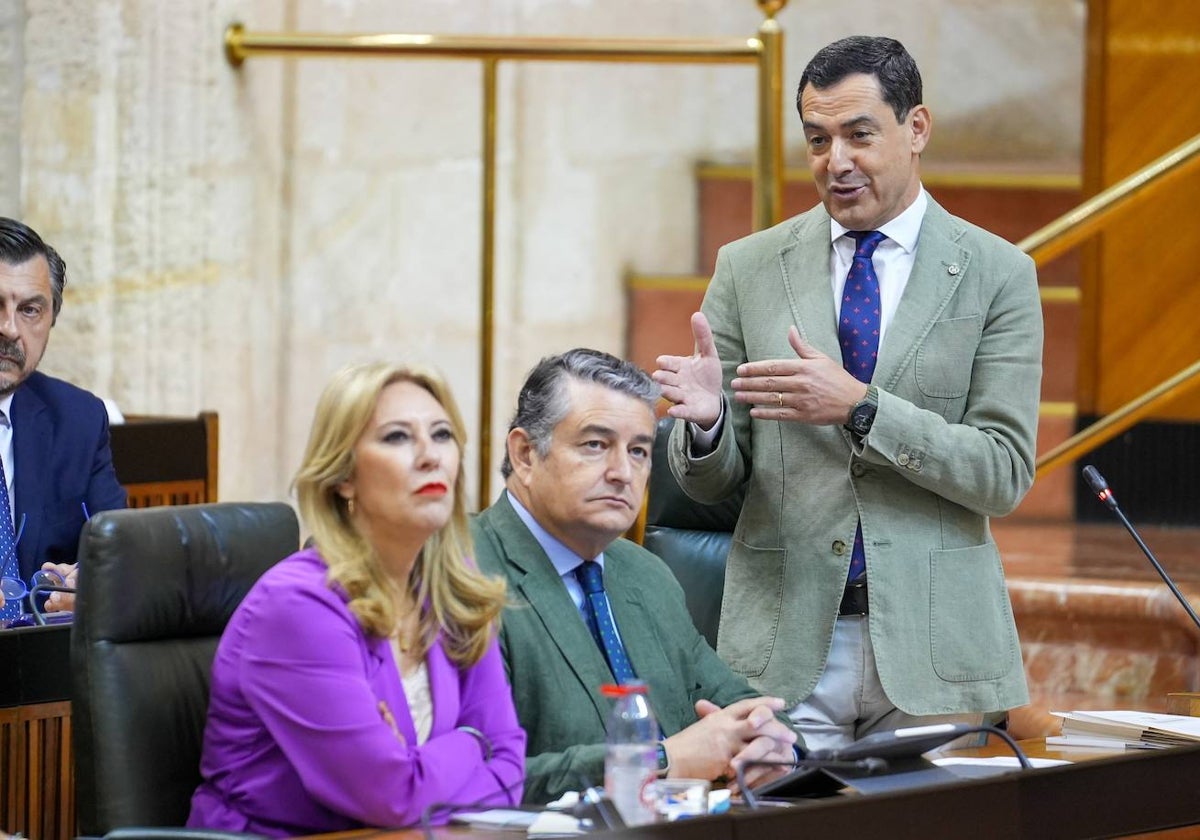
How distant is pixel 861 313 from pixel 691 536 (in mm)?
670

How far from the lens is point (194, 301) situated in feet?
14.5

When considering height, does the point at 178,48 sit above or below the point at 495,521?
above

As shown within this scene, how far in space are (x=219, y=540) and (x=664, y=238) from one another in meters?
3.65

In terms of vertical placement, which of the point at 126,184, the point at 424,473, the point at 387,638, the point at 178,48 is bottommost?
the point at 387,638

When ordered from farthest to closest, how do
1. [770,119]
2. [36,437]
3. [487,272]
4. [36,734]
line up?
[487,272], [770,119], [36,437], [36,734]

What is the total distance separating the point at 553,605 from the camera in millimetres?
A: 2277

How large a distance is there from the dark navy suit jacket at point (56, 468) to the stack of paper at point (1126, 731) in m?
1.69

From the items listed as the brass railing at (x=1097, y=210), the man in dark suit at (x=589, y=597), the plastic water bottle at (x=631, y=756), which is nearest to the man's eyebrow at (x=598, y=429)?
the man in dark suit at (x=589, y=597)

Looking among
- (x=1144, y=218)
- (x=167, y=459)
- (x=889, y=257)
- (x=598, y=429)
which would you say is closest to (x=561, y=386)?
(x=598, y=429)

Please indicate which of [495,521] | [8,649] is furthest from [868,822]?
[8,649]

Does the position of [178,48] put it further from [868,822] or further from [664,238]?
[868,822]

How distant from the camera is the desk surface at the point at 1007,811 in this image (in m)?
1.76

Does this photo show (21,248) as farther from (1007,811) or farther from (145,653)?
(1007,811)

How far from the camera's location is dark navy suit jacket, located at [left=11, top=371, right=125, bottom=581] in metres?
3.04
